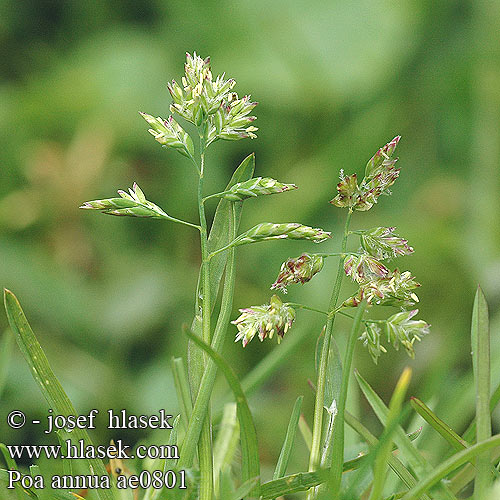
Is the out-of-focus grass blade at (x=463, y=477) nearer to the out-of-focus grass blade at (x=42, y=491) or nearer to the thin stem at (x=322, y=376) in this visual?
the thin stem at (x=322, y=376)

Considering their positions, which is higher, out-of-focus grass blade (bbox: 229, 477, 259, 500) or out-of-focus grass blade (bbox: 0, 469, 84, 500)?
out-of-focus grass blade (bbox: 0, 469, 84, 500)

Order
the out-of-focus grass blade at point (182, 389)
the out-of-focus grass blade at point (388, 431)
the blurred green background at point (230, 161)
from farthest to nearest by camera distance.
A: the blurred green background at point (230, 161), the out-of-focus grass blade at point (182, 389), the out-of-focus grass blade at point (388, 431)

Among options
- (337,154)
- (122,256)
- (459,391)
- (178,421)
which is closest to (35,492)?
(178,421)

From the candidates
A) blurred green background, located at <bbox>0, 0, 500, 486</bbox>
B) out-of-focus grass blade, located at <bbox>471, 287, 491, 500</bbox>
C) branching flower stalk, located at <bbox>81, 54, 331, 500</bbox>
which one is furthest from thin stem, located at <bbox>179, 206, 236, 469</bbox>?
blurred green background, located at <bbox>0, 0, 500, 486</bbox>

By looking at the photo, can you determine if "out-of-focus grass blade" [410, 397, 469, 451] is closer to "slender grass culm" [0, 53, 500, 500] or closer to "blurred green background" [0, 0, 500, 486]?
"slender grass culm" [0, 53, 500, 500]

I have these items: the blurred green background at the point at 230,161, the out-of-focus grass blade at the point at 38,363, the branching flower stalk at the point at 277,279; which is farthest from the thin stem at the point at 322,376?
the blurred green background at the point at 230,161

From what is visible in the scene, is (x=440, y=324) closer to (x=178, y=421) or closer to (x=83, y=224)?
(x=83, y=224)
